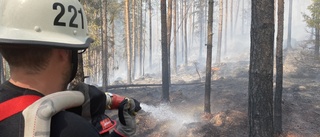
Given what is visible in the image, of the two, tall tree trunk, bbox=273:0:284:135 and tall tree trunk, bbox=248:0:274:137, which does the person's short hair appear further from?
tall tree trunk, bbox=273:0:284:135

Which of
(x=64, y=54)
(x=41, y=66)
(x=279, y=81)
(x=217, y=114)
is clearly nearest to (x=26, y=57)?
(x=41, y=66)

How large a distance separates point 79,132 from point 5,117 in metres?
0.35

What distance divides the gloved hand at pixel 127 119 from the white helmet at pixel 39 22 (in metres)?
0.92

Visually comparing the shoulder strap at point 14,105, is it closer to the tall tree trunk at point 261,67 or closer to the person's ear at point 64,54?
the person's ear at point 64,54

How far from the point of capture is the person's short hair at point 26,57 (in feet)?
4.46

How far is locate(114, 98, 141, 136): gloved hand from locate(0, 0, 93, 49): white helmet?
919 mm

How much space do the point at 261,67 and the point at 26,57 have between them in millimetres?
4938

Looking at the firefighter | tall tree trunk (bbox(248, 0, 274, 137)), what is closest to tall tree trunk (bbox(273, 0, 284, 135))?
tall tree trunk (bbox(248, 0, 274, 137))

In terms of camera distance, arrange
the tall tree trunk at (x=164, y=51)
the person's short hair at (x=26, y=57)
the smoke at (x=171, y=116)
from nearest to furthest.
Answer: the person's short hair at (x=26, y=57) < the smoke at (x=171, y=116) < the tall tree trunk at (x=164, y=51)

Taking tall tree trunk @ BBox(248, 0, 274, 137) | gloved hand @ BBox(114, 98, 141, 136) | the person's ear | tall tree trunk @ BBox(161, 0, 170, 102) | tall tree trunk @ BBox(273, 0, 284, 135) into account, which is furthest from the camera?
tall tree trunk @ BBox(161, 0, 170, 102)

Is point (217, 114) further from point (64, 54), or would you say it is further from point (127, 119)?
point (64, 54)

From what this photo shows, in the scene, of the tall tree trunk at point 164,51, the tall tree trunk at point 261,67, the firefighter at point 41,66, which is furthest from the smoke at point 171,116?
the firefighter at point 41,66

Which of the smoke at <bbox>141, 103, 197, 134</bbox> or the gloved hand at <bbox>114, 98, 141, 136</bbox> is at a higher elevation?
the gloved hand at <bbox>114, 98, 141, 136</bbox>

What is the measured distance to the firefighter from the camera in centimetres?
119
